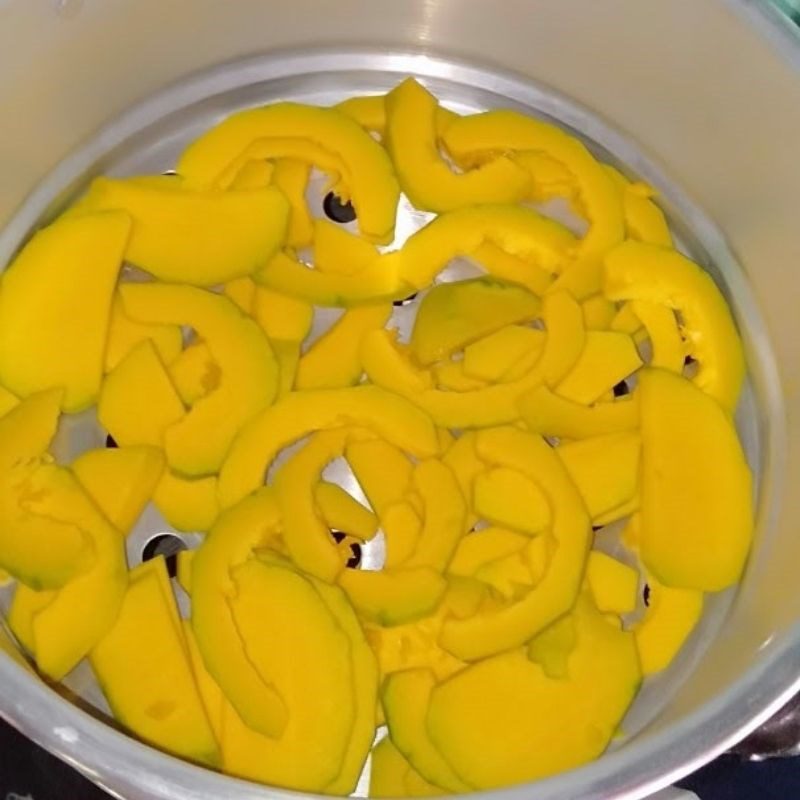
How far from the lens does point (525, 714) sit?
0.58 m

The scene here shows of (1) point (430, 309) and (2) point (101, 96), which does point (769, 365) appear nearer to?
(1) point (430, 309)

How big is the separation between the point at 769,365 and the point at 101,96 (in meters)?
0.38

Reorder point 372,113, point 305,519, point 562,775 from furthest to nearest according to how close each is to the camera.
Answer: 1. point 372,113
2. point 305,519
3. point 562,775

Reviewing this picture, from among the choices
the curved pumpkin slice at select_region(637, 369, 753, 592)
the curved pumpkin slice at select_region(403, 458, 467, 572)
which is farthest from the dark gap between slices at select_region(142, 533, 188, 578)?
the curved pumpkin slice at select_region(637, 369, 753, 592)

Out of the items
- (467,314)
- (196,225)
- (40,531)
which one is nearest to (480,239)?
(467,314)

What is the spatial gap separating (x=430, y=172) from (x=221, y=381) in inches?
6.0

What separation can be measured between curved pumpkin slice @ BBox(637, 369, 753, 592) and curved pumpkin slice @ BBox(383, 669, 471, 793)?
0.13 meters

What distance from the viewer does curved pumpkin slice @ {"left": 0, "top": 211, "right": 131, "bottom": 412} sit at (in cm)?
63

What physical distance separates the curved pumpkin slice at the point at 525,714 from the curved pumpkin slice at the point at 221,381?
156 mm

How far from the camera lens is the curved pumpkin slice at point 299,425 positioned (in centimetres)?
63

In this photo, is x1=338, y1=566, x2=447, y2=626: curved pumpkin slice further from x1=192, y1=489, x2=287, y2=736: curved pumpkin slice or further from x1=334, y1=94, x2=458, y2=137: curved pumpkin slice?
x1=334, y1=94, x2=458, y2=137: curved pumpkin slice

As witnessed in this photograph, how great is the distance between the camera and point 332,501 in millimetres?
639

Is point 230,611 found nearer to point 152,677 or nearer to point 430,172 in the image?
point 152,677

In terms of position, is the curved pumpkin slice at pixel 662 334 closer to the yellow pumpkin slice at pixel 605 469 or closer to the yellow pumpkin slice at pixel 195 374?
the yellow pumpkin slice at pixel 605 469
